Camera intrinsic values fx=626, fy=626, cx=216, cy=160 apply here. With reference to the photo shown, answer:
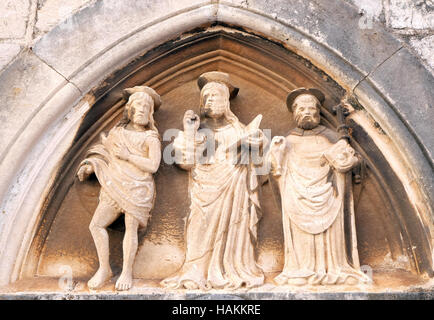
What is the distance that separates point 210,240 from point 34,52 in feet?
5.94

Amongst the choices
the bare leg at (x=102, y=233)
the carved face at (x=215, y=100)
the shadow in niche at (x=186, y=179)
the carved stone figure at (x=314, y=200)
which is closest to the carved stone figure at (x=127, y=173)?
the bare leg at (x=102, y=233)

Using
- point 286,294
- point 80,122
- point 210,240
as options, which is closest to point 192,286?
point 210,240

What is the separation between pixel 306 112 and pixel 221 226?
39.7 inches

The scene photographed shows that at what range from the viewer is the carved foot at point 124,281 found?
Answer: 3.99 meters

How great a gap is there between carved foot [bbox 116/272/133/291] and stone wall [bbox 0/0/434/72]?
1689mm

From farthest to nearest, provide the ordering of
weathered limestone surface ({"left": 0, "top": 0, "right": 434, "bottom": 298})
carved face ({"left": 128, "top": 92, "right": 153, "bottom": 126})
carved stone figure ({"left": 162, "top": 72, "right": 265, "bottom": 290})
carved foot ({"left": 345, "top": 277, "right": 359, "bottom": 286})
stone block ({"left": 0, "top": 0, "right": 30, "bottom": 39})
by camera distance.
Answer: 1. stone block ({"left": 0, "top": 0, "right": 30, "bottom": 39})
2. carved face ({"left": 128, "top": 92, "right": 153, "bottom": 126})
3. weathered limestone surface ({"left": 0, "top": 0, "right": 434, "bottom": 298})
4. carved stone figure ({"left": 162, "top": 72, "right": 265, "bottom": 290})
5. carved foot ({"left": 345, "top": 277, "right": 359, "bottom": 286})

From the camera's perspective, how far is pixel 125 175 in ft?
13.8

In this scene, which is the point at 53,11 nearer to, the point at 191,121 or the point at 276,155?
the point at 191,121

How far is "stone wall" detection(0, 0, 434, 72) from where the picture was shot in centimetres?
438

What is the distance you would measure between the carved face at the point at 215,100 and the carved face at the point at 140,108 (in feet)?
1.32

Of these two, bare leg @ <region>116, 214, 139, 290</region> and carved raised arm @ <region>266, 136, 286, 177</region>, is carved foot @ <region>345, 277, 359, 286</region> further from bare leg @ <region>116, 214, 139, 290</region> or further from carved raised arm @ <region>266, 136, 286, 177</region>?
bare leg @ <region>116, 214, 139, 290</region>

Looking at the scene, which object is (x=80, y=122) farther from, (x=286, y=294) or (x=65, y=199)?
(x=286, y=294)

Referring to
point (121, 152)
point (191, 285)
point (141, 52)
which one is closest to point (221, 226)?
point (191, 285)

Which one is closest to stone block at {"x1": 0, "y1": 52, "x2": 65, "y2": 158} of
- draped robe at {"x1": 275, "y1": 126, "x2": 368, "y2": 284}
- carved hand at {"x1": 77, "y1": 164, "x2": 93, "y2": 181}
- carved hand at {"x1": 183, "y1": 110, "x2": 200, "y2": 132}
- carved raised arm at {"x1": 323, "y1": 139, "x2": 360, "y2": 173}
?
carved hand at {"x1": 77, "y1": 164, "x2": 93, "y2": 181}
